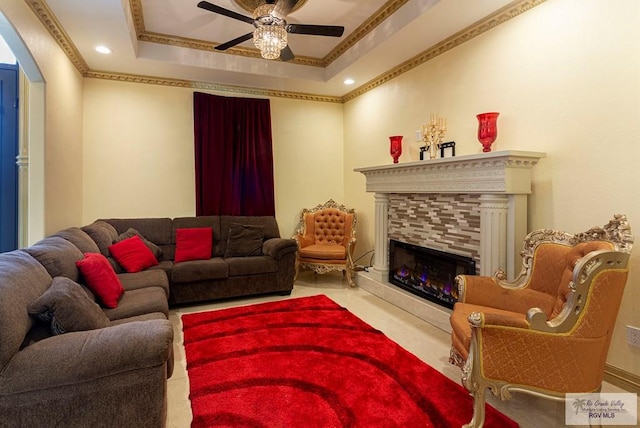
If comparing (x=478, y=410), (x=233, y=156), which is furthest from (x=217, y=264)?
(x=478, y=410)

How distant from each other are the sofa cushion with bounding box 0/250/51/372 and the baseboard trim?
11.1 feet

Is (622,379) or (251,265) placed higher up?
(251,265)

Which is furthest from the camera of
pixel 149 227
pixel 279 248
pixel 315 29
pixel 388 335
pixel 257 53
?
pixel 257 53

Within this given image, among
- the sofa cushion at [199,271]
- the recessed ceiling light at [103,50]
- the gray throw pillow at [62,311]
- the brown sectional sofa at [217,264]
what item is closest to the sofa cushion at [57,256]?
the gray throw pillow at [62,311]

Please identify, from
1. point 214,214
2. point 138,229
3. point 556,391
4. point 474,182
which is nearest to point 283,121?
point 214,214

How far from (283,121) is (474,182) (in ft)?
10.7

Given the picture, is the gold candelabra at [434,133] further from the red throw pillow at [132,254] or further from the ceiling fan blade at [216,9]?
the red throw pillow at [132,254]

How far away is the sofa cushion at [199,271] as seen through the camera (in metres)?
3.67

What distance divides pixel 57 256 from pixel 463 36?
3865 millimetres

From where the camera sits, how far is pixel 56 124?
10.5ft

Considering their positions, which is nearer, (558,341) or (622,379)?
(558,341)

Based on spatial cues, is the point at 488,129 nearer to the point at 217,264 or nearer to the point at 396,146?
the point at 396,146

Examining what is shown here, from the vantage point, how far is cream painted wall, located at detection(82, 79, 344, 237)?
4320 mm

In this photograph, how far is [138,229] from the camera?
417 centimetres
